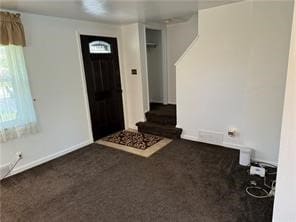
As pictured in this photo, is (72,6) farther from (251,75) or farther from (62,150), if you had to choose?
(251,75)

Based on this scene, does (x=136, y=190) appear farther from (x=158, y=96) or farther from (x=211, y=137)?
(x=158, y=96)

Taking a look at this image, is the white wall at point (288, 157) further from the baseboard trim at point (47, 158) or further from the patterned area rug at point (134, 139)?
the baseboard trim at point (47, 158)

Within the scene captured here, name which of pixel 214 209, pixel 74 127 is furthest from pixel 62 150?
pixel 214 209

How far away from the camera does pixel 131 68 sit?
4457mm

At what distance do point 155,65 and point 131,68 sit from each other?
1.05 m

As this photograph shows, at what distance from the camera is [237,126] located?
338 cm

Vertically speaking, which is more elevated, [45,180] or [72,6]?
[72,6]

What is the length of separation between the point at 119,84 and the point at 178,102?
55.1 inches

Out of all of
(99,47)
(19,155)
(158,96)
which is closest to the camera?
(19,155)

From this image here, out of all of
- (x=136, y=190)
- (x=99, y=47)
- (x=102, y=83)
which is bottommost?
(x=136, y=190)

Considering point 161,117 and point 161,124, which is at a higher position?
point 161,117

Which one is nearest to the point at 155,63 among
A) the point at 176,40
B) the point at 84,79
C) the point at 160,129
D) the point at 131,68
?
the point at 176,40

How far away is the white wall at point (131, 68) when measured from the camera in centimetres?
424

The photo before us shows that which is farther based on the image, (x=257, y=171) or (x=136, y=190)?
(x=257, y=171)
